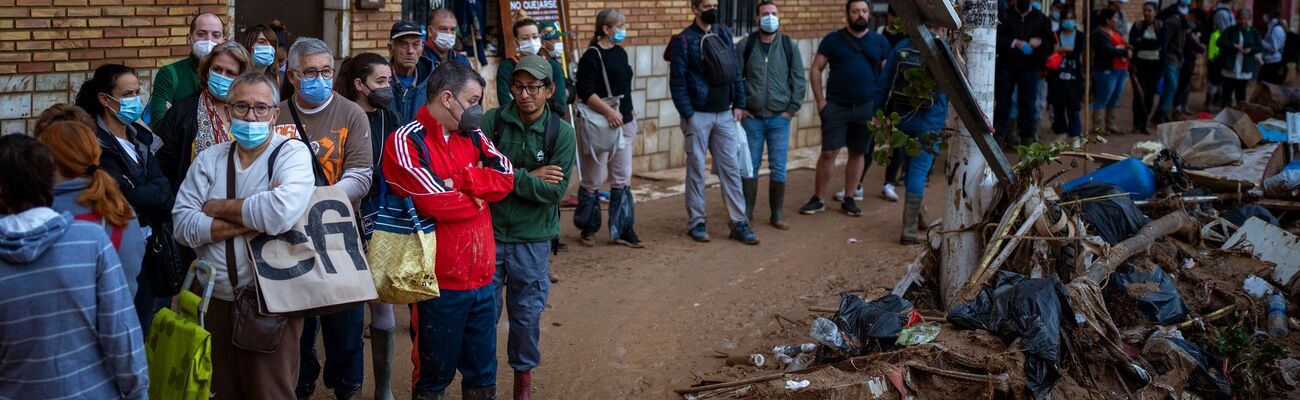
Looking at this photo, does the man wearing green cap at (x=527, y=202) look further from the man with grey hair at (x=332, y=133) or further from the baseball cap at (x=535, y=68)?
the man with grey hair at (x=332, y=133)

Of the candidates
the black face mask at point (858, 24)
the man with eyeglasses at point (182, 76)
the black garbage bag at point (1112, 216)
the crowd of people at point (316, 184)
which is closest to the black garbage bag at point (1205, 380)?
the black garbage bag at point (1112, 216)

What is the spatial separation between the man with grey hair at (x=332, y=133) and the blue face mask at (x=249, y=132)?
29.1 inches

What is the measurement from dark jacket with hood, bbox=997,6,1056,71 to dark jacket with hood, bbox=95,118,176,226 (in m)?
10.4

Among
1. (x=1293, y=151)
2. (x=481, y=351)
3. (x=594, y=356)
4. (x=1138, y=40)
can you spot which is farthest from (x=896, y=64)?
(x=1138, y=40)

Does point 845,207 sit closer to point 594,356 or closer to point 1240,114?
point 1240,114

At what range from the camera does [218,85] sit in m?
5.34

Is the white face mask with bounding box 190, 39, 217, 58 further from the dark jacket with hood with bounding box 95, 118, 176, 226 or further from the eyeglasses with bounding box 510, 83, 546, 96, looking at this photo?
the eyeglasses with bounding box 510, 83, 546, 96

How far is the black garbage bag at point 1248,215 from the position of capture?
7801mm

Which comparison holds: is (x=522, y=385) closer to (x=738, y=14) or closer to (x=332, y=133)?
(x=332, y=133)

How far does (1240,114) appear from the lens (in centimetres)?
1041

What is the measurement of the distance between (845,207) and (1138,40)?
7.85 meters

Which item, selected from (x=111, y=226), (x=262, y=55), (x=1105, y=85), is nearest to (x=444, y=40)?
Answer: (x=262, y=55)

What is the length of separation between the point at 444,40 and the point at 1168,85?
1245 centimetres

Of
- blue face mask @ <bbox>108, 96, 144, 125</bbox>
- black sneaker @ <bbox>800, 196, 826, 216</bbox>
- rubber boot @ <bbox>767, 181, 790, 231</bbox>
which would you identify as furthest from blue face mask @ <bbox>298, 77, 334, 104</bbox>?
black sneaker @ <bbox>800, 196, 826, 216</bbox>
